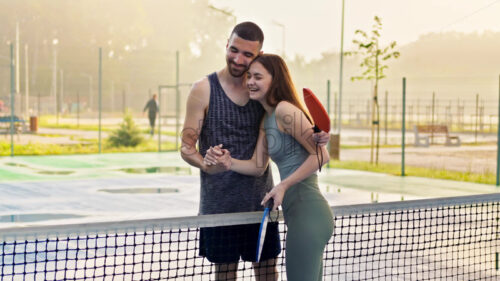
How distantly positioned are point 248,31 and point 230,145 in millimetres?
618

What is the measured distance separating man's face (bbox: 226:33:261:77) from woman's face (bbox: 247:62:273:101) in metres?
0.20

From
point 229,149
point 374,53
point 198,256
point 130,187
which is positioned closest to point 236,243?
point 229,149

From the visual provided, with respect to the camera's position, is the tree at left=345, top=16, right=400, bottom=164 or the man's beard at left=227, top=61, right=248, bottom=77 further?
the tree at left=345, top=16, right=400, bottom=164

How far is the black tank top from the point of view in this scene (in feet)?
13.1

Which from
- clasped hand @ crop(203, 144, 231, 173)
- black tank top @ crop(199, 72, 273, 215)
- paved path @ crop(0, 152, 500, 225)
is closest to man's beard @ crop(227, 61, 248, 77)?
black tank top @ crop(199, 72, 273, 215)

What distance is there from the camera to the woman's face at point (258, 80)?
12.0 ft

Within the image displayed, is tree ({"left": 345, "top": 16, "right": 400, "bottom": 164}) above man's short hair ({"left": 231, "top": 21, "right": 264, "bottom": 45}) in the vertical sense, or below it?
above

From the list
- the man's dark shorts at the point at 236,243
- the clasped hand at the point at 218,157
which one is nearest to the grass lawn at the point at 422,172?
the man's dark shorts at the point at 236,243

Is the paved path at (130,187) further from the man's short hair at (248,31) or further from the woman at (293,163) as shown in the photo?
the woman at (293,163)

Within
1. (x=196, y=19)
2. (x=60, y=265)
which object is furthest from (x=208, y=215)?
(x=196, y=19)

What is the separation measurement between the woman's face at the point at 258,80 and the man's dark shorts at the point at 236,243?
2.50ft

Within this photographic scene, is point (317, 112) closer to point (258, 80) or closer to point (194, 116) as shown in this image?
point (258, 80)

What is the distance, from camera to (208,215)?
3.88 m

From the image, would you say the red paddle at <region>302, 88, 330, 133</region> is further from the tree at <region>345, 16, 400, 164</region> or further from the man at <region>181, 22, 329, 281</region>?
the tree at <region>345, 16, 400, 164</region>
